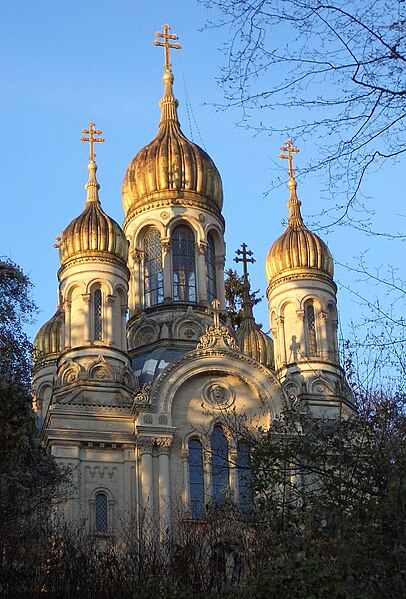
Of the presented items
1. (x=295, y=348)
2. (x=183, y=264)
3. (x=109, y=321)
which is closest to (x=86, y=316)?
(x=109, y=321)

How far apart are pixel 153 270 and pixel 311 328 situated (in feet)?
18.0

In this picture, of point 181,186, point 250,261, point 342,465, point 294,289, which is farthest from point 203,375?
point 342,465

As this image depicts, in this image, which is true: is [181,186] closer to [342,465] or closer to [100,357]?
[100,357]

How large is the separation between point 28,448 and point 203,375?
517 inches

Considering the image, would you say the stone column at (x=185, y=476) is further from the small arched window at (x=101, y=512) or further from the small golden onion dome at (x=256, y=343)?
the small golden onion dome at (x=256, y=343)

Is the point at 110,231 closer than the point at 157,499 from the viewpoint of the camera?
No

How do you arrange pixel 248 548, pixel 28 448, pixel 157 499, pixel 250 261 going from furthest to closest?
pixel 250 261
pixel 157 499
pixel 248 548
pixel 28 448

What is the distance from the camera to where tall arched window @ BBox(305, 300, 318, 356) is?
122 feet

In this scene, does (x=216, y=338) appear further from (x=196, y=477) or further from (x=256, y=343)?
(x=256, y=343)

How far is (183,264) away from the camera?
130 ft

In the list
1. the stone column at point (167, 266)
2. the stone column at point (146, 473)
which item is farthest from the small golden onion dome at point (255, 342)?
the stone column at point (146, 473)

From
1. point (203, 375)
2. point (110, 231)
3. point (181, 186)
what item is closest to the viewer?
point (203, 375)

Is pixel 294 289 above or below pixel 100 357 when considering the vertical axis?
above

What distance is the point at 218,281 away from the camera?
132 feet
